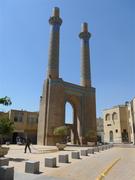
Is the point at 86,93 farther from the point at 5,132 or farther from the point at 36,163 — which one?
the point at 36,163

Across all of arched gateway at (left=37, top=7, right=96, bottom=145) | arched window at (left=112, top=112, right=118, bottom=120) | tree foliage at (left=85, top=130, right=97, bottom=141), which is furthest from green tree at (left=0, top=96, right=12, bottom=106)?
arched window at (left=112, top=112, right=118, bottom=120)

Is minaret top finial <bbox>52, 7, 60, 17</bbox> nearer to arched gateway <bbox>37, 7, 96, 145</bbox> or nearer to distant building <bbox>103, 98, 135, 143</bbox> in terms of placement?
arched gateway <bbox>37, 7, 96, 145</bbox>

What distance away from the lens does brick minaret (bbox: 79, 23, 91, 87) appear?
156 ft

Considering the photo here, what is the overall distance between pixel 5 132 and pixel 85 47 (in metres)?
39.6

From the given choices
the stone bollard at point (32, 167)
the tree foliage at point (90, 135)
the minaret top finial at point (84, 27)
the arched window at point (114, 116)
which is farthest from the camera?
the arched window at point (114, 116)

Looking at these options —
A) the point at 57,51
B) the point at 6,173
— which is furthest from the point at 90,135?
the point at 6,173

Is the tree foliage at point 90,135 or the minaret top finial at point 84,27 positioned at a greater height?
the minaret top finial at point 84,27

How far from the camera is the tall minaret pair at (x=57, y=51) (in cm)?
4147

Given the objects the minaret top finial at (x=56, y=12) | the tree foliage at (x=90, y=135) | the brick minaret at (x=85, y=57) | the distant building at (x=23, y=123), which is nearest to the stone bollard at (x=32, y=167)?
the tree foliage at (x=90, y=135)

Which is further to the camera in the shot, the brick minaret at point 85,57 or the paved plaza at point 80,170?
the brick minaret at point 85,57

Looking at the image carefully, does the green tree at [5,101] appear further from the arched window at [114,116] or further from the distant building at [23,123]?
the arched window at [114,116]

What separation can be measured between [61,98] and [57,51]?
34.9 ft

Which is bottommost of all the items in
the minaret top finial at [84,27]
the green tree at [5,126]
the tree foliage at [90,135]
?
the tree foliage at [90,135]

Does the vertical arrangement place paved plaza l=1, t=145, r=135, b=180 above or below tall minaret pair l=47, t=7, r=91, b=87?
below
